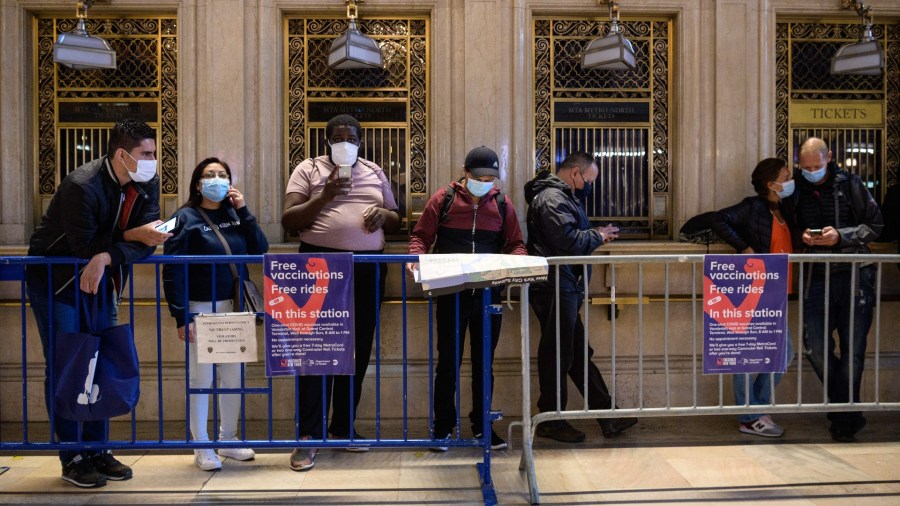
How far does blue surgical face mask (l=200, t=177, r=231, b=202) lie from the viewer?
515cm

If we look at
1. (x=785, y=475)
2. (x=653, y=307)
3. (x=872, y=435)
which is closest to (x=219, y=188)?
(x=653, y=307)

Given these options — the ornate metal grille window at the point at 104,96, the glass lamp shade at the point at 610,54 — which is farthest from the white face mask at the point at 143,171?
the glass lamp shade at the point at 610,54

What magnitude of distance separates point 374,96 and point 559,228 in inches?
83.1

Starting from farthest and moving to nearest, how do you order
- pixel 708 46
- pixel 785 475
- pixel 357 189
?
pixel 708 46, pixel 357 189, pixel 785 475

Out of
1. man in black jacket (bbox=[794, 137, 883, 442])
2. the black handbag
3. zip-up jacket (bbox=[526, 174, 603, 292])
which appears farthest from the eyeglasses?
man in black jacket (bbox=[794, 137, 883, 442])

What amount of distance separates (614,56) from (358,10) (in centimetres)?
211

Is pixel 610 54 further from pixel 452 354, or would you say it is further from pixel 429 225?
pixel 452 354

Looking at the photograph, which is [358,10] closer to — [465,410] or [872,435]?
[465,410]

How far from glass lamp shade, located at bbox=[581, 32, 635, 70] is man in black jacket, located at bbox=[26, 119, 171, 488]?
343 centimetres

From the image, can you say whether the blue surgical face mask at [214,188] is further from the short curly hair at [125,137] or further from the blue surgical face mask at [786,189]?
the blue surgical face mask at [786,189]

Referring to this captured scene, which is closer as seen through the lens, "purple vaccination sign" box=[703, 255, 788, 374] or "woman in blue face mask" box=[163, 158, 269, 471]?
"purple vaccination sign" box=[703, 255, 788, 374]

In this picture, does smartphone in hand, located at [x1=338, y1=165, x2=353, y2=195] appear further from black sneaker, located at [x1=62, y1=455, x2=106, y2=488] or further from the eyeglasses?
black sneaker, located at [x1=62, y1=455, x2=106, y2=488]

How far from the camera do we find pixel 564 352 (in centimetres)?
571

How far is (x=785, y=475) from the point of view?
16.4 feet
